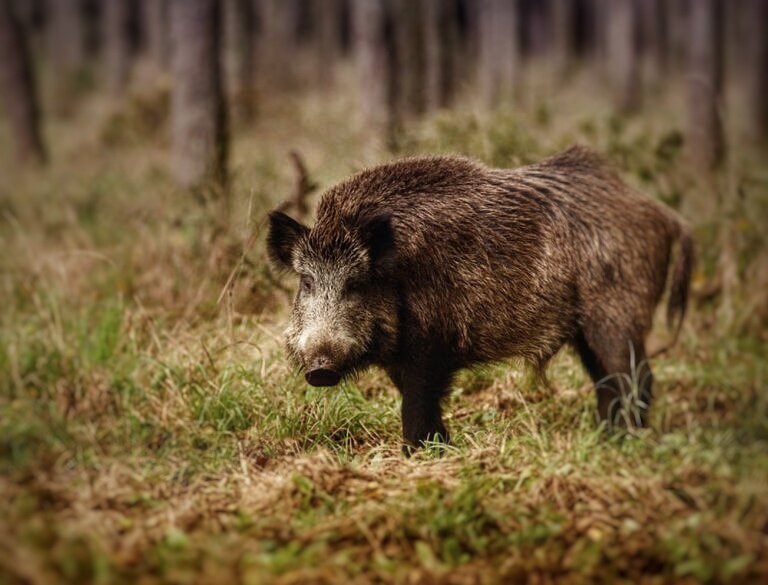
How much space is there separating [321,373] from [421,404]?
1.66 feet

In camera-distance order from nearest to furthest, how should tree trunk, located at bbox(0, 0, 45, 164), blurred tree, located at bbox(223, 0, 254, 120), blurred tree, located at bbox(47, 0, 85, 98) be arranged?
tree trunk, located at bbox(0, 0, 45, 164)
blurred tree, located at bbox(223, 0, 254, 120)
blurred tree, located at bbox(47, 0, 85, 98)

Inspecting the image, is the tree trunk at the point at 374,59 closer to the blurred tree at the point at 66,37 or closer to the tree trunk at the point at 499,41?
the tree trunk at the point at 499,41

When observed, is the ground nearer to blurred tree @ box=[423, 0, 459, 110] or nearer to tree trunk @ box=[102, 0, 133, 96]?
blurred tree @ box=[423, 0, 459, 110]

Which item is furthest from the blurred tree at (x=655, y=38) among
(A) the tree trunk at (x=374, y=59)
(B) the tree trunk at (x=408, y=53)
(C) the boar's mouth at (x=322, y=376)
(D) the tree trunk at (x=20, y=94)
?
(C) the boar's mouth at (x=322, y=376)

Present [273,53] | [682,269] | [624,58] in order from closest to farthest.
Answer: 1. [682,269]
2. [273,53]
3. [624,58]

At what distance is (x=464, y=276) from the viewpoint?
13.2 ft

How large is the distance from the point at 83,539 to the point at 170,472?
0.95 metres

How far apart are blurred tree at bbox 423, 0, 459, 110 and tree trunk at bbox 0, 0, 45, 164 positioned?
237 inches

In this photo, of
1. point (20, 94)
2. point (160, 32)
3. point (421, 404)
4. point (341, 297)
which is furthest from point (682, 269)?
point (160, 32)

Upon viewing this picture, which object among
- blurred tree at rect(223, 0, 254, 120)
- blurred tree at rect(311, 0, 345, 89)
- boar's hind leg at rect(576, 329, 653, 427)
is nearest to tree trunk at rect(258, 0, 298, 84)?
blurred tree at rect(223, 0, 254, 120)

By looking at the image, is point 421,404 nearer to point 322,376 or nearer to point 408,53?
point 322,376

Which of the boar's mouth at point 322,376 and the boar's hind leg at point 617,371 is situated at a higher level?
the boar's mouth at point 322,376

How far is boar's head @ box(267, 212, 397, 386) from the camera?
3.72 meters

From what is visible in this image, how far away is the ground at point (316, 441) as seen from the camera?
2.64 m
